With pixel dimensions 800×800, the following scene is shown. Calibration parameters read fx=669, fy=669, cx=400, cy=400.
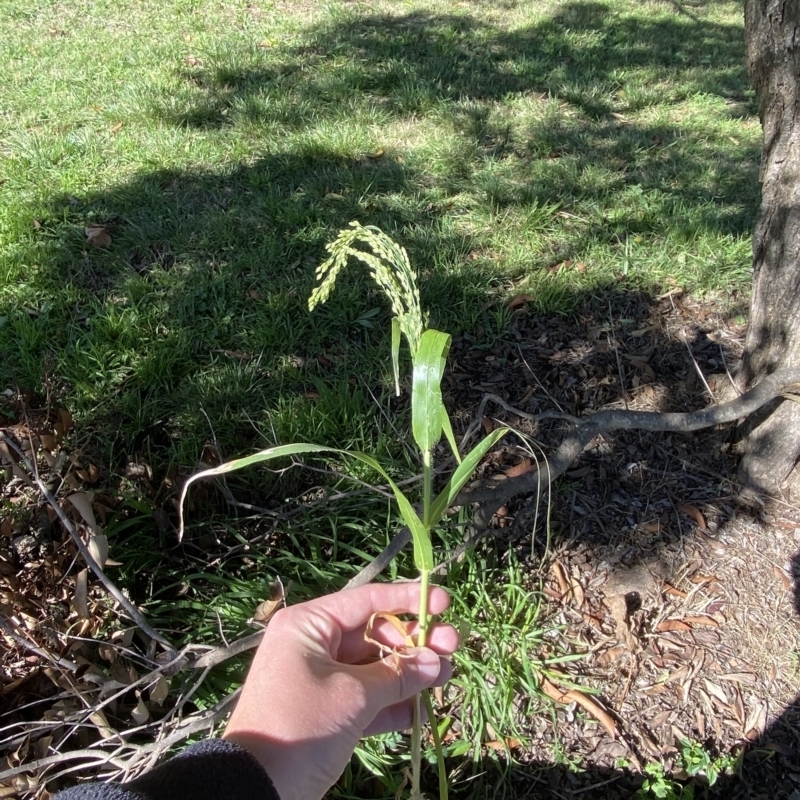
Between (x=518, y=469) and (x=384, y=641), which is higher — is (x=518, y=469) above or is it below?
below

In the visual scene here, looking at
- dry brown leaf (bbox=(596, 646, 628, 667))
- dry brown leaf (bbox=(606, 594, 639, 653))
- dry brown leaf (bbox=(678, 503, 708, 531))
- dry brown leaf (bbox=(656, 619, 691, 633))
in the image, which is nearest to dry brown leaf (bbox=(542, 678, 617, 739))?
dry brown leaf (bbox=(596, 646, 628, 667))

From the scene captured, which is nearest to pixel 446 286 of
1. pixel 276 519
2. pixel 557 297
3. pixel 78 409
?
pixel 557 297

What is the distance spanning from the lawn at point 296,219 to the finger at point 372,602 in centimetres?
64

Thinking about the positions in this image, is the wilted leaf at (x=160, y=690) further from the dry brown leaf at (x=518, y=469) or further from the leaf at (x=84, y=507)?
A: the dry brown leaf at (x=518, y=469)

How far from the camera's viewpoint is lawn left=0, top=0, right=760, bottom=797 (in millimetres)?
2477

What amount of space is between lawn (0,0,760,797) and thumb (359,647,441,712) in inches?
25.2

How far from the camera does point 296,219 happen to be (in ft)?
12.2

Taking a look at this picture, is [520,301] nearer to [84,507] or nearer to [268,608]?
[268,608]

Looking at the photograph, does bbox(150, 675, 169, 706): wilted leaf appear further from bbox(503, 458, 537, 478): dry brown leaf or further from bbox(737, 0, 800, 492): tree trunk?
bbox(737, 0, 800, 492): tree trunk

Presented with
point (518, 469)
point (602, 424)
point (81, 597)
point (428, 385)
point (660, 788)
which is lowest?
point (660, 788)

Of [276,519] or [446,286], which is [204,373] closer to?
[276,519]

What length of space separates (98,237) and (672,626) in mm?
3344

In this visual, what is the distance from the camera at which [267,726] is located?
1.32 metres


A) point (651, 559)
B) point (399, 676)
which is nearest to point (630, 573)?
point (651, 559)
